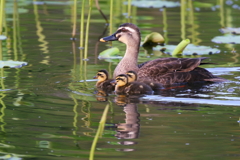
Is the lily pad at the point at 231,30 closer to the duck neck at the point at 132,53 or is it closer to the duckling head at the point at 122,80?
the duck neck at the point at 132,53

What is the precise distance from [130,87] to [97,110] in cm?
120

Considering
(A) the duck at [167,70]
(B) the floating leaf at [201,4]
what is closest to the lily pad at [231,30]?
(A) the duck at [167,70]

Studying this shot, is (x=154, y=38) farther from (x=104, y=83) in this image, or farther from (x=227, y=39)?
(x=104, y=83)

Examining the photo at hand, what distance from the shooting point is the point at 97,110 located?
688 centimetres

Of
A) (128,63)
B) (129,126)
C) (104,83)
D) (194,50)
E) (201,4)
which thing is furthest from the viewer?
(201,4)

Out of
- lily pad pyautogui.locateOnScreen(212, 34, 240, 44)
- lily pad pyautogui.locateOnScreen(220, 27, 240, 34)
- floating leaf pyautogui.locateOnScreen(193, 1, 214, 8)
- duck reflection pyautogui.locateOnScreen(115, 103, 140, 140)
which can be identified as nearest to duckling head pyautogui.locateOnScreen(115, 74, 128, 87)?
duck reflection pyautogui.locateOnScreen(115, 103, 140, 140)

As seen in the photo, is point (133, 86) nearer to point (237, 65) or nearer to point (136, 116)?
point (136, 116)

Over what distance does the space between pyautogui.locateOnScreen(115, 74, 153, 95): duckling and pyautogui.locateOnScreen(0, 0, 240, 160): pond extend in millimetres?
175

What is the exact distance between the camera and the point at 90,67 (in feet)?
33.2

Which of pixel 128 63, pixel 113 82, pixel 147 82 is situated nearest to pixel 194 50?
pixel 128 63

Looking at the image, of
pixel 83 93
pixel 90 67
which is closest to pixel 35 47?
pixel 90 67

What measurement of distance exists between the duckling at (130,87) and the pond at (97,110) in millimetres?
175

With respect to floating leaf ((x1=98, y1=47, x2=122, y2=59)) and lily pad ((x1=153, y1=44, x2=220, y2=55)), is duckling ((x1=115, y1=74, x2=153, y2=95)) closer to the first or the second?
floating leaf ((x1=98, y1=47, x2=122, y2=59))

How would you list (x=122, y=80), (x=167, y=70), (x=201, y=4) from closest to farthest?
(x=122, y=80) → (x=167, y=70) → (x=201, y=4)
